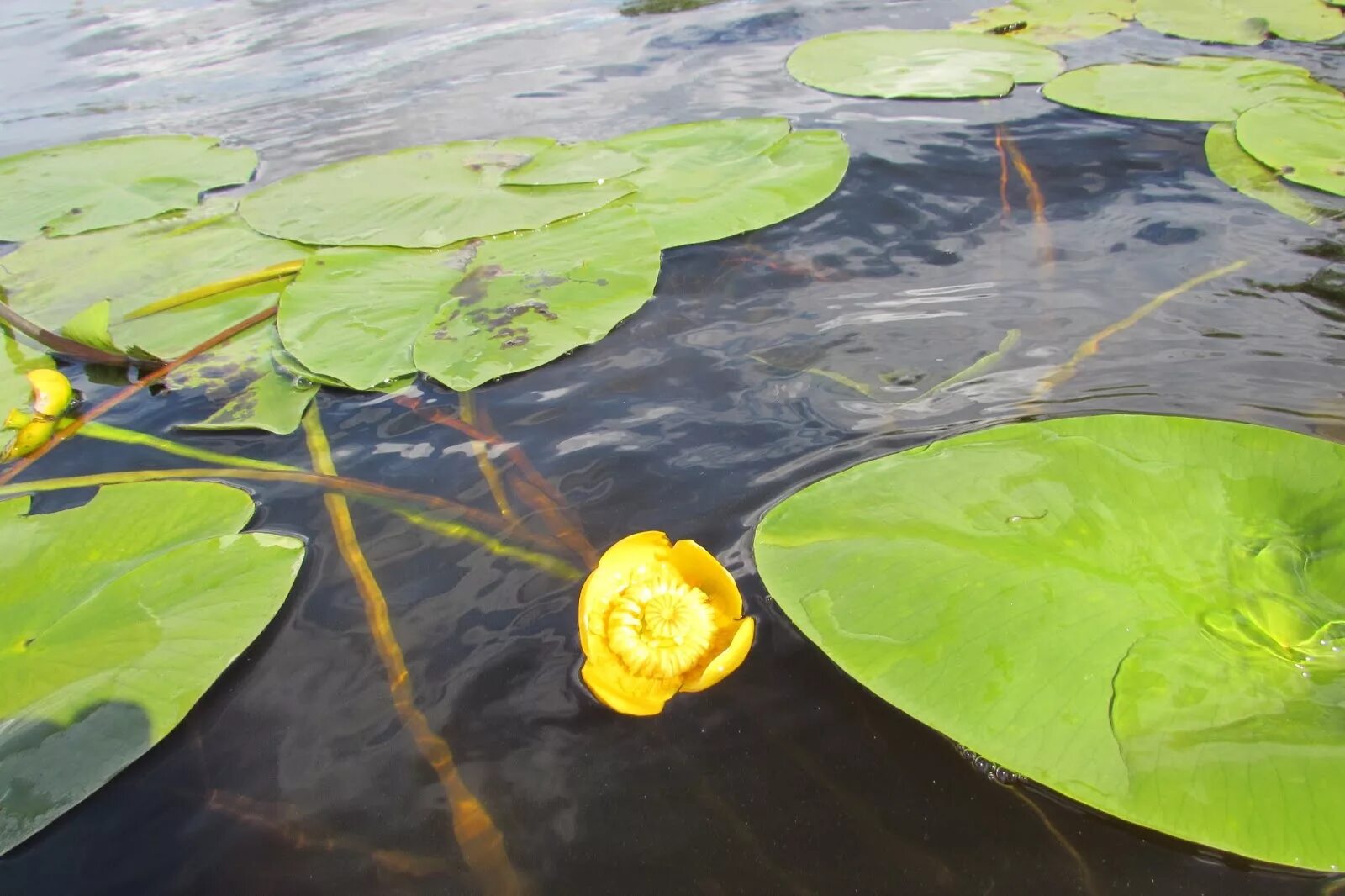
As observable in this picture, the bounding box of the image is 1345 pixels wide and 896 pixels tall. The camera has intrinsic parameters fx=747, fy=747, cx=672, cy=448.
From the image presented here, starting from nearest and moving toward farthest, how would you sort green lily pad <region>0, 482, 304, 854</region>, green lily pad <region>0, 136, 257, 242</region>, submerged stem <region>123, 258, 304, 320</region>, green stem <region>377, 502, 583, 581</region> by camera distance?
green lily pad <region>0, 482, 304, 854</region> < green stem <region>377, 502, 583, 581</region> < submerged stem <region>123, 258, 304, 320</region> < green lily pad <region>0, 136, 257, 242</region>

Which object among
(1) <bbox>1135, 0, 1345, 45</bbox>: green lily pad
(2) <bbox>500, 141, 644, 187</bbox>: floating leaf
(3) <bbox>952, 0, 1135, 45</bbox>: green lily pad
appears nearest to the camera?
(2) <bbox>500, 141, 644, 187</bbox>: floating leaf

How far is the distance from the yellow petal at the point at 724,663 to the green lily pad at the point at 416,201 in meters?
1.60

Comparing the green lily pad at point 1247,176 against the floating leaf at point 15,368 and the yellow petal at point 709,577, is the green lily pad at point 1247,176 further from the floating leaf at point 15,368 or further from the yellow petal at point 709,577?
the floating leaf at point 15,368

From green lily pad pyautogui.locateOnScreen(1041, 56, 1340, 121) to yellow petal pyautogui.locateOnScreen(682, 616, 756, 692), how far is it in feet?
9.12

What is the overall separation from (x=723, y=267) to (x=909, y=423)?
85 cm

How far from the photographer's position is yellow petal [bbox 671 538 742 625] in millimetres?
1148

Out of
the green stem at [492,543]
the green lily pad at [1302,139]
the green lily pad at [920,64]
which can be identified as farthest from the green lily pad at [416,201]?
the green lily pad at [1302,139]

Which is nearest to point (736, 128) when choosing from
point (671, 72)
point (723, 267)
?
point (723, 267)

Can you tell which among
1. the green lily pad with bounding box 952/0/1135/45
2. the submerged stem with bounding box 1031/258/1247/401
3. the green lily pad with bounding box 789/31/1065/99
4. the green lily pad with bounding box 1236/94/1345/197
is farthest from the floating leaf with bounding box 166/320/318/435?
the green lily pad with bounding box 952/0/1135/45

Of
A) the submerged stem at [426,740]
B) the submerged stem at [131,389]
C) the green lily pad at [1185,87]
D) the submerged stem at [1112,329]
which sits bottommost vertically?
the submerged stem at [426,740]

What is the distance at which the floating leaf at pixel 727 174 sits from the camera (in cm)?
228

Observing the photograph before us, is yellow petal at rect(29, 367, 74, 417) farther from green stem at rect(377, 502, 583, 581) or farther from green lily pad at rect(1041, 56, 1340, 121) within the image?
green lily pad at rect(1041, 56, 1340, 121)

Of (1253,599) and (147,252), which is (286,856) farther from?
(147,252)

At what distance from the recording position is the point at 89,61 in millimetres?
5375
